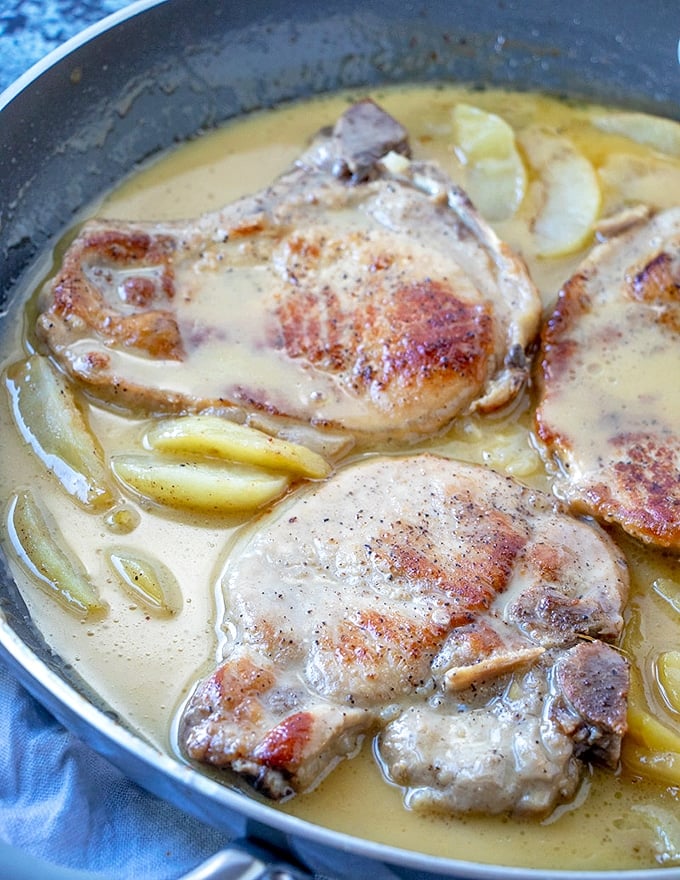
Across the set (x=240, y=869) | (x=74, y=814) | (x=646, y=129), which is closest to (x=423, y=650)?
(x=240, y=869)

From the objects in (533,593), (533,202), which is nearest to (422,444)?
(533,593)

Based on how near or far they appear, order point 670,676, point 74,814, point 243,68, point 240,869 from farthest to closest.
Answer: point 243,68, point 670,676, point 74,814, point 240,869

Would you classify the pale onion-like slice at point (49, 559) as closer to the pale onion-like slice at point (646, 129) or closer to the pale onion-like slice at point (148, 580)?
the pale onion-like slice at point (148, 580)

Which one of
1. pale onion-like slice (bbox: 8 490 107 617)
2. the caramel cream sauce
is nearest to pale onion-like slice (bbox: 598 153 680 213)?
the caramel cream sauce

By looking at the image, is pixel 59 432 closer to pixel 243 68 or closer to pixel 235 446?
pixel 235 446

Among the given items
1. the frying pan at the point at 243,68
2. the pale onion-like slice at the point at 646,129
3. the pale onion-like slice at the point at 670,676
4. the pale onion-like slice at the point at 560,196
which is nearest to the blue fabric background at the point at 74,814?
the frying pan at the point at 243,68

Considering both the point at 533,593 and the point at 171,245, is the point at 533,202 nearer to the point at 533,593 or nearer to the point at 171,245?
the point at 171,245
